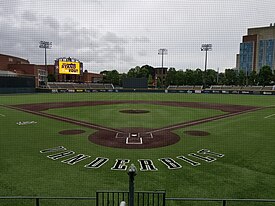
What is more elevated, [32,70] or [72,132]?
[32,70]

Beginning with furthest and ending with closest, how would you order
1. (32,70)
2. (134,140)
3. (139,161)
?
(32,70) < (134,140) < (139,161)

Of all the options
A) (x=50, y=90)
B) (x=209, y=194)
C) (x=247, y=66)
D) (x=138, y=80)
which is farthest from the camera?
(x=247, y=66)

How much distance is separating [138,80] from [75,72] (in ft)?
64.1

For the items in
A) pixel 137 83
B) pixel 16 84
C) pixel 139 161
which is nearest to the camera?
pixel 139 161

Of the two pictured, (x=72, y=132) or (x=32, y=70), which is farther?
(x=32, y=70)

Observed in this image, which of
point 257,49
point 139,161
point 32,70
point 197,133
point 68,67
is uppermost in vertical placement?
point 257,49

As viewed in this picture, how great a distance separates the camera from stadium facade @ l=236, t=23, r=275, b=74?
8265 centimetres

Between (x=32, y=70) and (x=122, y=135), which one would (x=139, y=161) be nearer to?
(x=122, y=135)

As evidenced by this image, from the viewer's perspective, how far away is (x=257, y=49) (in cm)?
8650

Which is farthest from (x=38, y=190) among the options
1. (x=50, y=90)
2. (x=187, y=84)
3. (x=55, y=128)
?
(x=187, y=84)

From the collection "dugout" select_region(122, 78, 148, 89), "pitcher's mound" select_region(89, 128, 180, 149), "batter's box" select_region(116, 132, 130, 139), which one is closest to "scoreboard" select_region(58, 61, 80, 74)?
"dugout" select_region(122, 78, 148, 89)

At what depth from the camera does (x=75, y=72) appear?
205 ft

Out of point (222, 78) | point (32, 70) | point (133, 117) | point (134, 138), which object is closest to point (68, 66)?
point (32, 70)

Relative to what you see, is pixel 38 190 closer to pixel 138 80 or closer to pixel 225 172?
pixel 225 172
